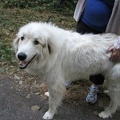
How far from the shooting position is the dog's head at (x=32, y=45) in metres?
3.11

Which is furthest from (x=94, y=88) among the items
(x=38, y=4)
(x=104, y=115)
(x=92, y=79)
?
(x=38, y=4)

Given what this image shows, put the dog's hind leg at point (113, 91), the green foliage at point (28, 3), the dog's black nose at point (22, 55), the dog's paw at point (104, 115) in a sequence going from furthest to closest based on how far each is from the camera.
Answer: the green foliage at point (28, 3) → the dog's paw at point (104, 115) → the dog's hind leg at point (113, 91) → the dog's black nose at point (22, 55)

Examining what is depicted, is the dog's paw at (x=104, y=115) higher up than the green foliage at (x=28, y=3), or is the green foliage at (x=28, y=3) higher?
the dog's paw at (x=104, y=115)

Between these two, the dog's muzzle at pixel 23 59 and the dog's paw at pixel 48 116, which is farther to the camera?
the dog's paw at pixel 48 116

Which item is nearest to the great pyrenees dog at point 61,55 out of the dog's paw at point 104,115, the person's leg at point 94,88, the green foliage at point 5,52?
the person's leg at point 94,88

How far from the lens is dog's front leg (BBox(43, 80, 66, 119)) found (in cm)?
356

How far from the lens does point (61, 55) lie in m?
3.39

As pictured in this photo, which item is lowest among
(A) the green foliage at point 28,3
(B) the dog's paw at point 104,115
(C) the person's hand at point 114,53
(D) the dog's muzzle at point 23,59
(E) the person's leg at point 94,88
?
(A) the green foliage at point 28,3

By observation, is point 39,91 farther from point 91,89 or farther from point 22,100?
point 91,89

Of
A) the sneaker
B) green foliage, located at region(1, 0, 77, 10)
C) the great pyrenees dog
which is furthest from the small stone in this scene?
green foliage, located at region(1, 0, 77, 10)

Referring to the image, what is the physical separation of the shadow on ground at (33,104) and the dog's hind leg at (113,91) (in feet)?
0.36

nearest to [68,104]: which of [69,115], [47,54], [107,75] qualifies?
[69,115]

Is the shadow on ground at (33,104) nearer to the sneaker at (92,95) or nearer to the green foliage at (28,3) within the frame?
the sneaker at (92,95)

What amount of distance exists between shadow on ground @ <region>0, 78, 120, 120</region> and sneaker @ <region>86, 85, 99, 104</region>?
8 cm
